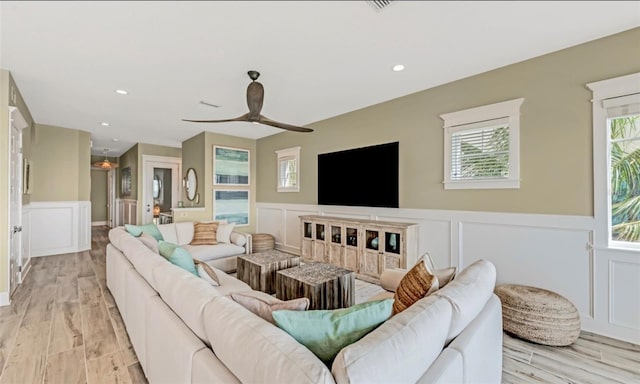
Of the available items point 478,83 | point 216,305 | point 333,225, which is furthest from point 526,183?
point 216,305

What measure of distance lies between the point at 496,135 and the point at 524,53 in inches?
32.1

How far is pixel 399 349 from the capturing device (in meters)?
0.96

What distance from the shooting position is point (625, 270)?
240cm

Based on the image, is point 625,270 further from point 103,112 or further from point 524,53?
point 103,112

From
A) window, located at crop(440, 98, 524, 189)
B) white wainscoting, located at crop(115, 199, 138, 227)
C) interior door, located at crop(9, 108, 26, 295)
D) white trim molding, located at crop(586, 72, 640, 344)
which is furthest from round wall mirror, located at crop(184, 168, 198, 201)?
white trim molding, located at crop(586, 72, 640, 344)

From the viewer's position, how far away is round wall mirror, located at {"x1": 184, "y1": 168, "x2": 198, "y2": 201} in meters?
6.36

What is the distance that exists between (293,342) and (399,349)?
1.19ft

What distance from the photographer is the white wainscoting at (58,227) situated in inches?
211

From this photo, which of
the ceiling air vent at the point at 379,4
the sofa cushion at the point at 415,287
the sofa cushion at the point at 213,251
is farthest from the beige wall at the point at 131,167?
the sofa cushion at the point at 415,287

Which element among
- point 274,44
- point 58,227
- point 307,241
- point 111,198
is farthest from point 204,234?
point 111,198

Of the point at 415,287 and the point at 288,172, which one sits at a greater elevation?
the point at 288,172

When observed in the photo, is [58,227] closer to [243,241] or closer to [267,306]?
[243,241]

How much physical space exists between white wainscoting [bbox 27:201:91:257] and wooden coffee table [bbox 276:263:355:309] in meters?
5.40

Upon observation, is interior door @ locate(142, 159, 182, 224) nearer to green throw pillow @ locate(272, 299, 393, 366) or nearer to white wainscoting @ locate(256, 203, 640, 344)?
white wainscoting @ locate(256, 203, 640, 344)
